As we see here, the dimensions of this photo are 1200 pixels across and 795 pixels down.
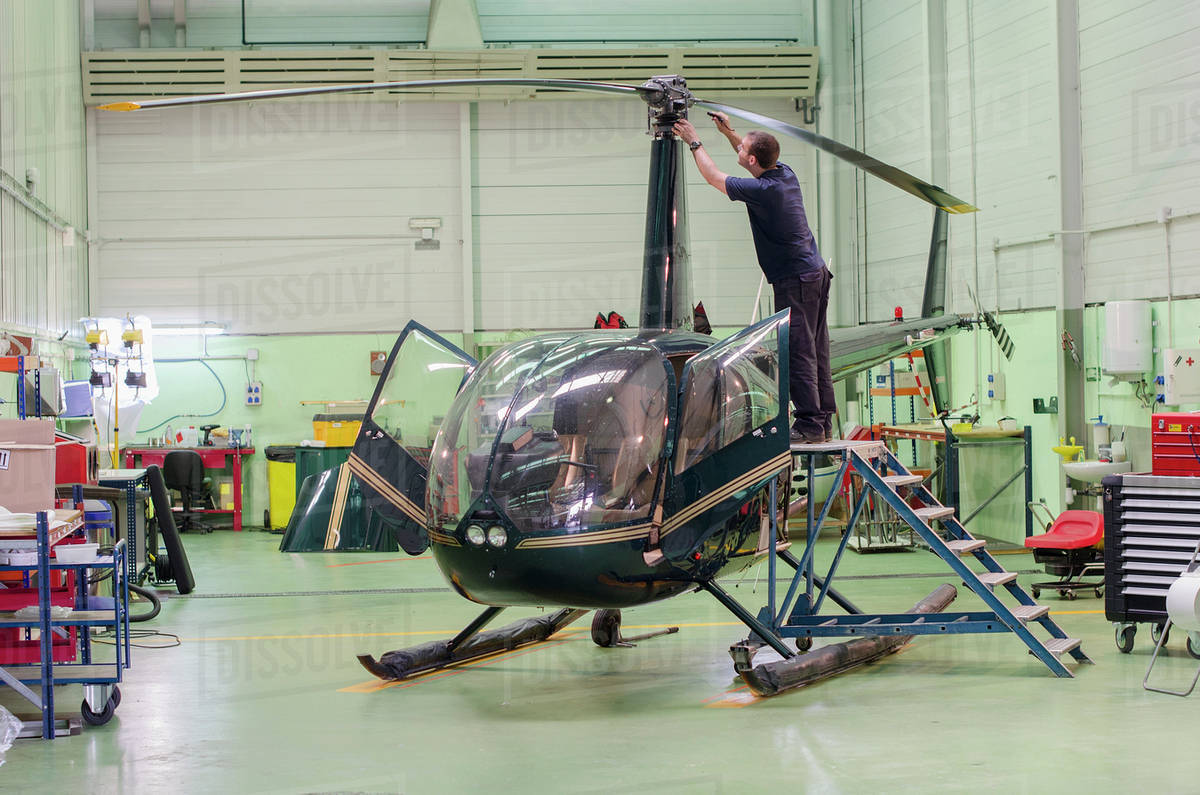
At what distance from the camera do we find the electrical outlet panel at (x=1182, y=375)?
8.52 meters

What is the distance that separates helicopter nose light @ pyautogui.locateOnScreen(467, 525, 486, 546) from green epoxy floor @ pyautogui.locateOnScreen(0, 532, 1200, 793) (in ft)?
2.74

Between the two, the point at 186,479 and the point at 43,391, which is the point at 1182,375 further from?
the point at 186,479

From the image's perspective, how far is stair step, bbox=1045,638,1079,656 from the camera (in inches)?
235

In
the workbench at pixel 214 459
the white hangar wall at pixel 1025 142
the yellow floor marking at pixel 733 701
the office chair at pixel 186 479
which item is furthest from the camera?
the workbench at pixel 214 459

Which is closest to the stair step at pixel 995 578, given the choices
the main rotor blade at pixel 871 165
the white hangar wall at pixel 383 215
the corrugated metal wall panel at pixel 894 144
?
the main rotor blade at pixel 871 165

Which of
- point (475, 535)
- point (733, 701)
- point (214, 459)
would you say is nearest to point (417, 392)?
point (475, 535)

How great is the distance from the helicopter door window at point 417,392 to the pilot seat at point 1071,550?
4.43 m

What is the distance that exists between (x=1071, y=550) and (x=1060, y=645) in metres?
2.46

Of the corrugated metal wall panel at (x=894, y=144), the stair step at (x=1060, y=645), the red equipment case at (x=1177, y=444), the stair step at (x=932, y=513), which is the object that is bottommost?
the stair step at (x=1060, y=645)

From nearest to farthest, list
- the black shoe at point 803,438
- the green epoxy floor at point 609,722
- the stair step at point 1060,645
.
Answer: the green epoxy floor at point 609,722 < the stair step at point 1060,645 < the black shoe at point 803,438

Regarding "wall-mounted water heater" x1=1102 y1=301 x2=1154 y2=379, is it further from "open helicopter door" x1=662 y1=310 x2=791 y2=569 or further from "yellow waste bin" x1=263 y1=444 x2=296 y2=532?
"yellow waste bin" x1=263 y1=444 x2=296 y2=532

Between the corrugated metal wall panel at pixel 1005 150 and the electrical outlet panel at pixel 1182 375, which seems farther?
the corrugated metal wall panel at pixel 1005 150

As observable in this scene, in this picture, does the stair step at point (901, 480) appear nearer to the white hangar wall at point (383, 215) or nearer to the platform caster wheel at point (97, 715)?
the platform caster wheel at point (97, 715)

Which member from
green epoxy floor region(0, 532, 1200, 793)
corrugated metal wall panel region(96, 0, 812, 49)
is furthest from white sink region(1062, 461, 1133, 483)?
corrugated metal wall panel region(96, 0, 812, 49)
